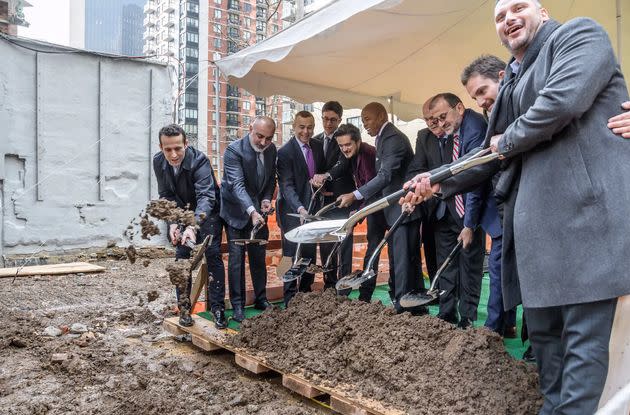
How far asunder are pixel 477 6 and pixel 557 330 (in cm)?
363

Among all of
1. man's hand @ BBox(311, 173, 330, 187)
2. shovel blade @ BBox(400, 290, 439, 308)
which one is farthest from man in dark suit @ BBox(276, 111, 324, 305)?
shovel blade @ BBox(400, 290, 439, 308)

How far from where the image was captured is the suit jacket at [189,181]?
4621mm

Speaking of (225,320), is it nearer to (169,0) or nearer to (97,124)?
(97,124)

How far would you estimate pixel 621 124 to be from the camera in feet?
6.09

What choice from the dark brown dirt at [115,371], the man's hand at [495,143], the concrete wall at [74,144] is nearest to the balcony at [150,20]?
the concrete wall at [74,144]

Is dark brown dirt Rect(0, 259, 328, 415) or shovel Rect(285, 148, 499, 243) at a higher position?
shovel Rect(285, 148, 499, 243)

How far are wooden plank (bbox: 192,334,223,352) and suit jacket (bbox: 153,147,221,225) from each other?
1065mm

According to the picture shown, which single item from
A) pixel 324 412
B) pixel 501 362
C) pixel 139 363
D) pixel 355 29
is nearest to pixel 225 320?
pixel 139 363

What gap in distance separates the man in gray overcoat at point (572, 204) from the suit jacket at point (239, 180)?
298 cm

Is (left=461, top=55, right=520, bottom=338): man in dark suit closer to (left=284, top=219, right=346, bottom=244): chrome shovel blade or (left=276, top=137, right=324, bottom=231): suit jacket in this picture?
(left=284, top=219, right=346, bottom=244): chrome shovel blade

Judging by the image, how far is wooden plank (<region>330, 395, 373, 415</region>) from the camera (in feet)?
8.83

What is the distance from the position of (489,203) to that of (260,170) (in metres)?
2.16

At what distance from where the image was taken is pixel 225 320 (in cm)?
454

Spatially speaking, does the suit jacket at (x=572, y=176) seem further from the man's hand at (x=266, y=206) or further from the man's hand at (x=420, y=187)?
the man's hand at (x=266, y=206)
